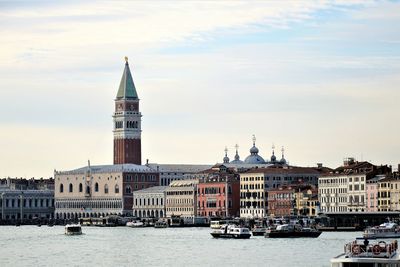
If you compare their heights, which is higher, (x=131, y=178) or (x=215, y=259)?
(x=131, y=178)

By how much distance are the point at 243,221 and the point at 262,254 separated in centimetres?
5440

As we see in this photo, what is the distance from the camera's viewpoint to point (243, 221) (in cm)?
12900

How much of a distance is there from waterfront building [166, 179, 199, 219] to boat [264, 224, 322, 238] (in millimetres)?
52720

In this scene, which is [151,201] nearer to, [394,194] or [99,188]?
[99,188]

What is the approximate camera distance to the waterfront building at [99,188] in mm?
168000

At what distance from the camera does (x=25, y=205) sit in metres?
181

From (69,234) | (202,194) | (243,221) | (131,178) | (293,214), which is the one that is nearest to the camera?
(69,234)

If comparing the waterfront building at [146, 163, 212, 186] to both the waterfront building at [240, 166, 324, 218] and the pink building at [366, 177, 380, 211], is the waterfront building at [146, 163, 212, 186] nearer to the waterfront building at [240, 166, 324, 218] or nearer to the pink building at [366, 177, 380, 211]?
the waterfront building at [240, 166, 324, 218]

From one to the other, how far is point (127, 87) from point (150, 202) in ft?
62.3

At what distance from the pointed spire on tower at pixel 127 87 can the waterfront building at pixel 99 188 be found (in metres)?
9.05

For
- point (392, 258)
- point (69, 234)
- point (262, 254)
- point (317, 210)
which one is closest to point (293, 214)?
point (317, 210)

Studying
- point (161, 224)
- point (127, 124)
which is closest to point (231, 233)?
point (161, 224)

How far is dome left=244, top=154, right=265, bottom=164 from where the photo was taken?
169250 mm

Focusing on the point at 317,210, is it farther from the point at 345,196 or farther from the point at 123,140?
the point at 123,140
